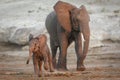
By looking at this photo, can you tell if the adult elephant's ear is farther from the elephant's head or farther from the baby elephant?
the baby elephant

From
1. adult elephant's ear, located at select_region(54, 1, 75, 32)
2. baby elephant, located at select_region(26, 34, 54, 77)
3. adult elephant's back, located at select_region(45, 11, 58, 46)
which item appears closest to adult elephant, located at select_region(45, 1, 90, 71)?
adult elephant's ear, located at select_region(54, 1, 75, 32)

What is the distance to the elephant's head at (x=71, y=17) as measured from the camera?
16.7 meters

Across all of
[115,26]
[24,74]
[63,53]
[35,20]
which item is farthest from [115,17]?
[24,74]

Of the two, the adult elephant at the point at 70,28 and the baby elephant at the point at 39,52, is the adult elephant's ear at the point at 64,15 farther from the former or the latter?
the baby elephant at the point at 39,52

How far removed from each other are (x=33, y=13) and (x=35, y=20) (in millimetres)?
1166

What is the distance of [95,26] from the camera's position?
25766 millimetres

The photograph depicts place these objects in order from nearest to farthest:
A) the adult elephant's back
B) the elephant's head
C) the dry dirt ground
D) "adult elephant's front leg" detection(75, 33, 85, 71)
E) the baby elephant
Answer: the baby elephant, the dry dirt ground, "adult elephant's front leg" detection(75, 33, 85, 71), the elephant's head, the adult elephant's back

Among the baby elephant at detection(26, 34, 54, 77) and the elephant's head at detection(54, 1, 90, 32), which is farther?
the elephant's head at detection(54, 1, 90, 32)

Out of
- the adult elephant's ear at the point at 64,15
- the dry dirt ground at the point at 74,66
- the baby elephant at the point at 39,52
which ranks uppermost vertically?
the baby elephant at the point at 39,52

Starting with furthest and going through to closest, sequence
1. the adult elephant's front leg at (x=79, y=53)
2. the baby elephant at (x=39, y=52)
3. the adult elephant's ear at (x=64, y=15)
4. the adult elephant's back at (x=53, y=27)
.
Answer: the adult elephant's back at (x=53, y=27), the adult elephant's ear at (x=64, y=15), the adult elephant's front leg at (x=79, y=53), the baby elephant at (x=39, y=52)

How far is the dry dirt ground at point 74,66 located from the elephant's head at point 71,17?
117 centimetres

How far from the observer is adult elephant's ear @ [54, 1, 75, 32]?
17.1 m

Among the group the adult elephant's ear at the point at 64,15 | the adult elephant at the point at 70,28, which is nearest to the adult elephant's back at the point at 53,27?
the adult elephant at the point at 70,28

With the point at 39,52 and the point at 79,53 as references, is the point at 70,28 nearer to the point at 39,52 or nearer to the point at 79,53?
the point at 79,53
